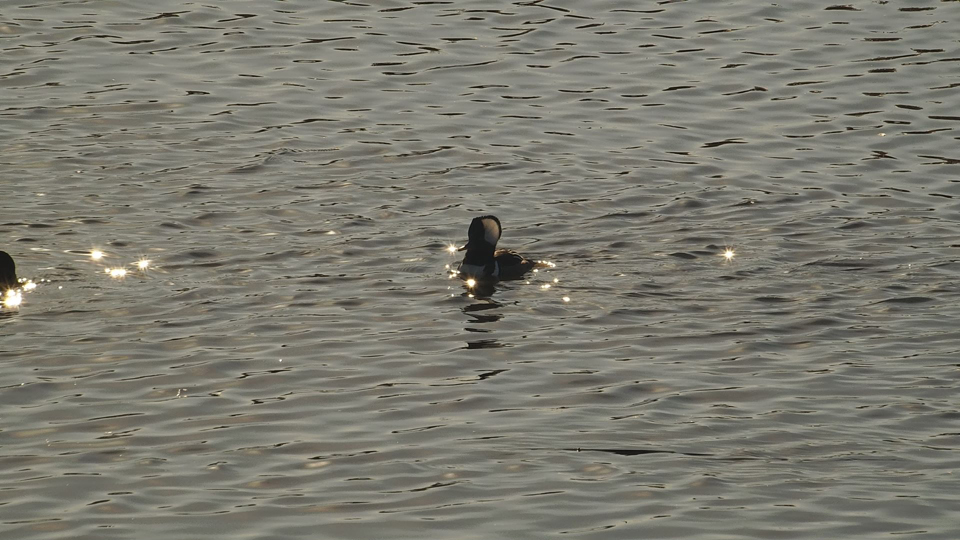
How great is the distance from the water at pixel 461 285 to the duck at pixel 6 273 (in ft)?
1.34

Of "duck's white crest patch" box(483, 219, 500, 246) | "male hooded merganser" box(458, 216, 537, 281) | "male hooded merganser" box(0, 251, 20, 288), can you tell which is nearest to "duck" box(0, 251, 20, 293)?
"male hooded merganser" box(0, 251, 20, 288)

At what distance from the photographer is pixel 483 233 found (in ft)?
47.1

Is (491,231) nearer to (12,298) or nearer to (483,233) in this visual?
(483,233)

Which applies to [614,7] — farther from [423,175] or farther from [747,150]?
[423,175]

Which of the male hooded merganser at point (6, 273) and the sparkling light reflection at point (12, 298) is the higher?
the male hooded merganser at point (6, 273)

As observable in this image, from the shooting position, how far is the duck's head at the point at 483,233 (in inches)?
564

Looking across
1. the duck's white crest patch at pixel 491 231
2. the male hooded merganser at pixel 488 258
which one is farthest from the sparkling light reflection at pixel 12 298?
the duck's white crest patch at pixel 491 231

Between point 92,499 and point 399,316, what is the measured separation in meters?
4.21

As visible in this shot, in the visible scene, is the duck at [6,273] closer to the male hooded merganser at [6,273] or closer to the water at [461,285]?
the male hooded merganser at [6,273]

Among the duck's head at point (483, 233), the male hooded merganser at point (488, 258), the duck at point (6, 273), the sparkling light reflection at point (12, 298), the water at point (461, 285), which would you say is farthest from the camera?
the duck's head at point (483, 233)

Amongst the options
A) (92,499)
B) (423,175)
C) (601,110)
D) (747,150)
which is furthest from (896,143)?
(92,499)

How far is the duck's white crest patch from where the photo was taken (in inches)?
568

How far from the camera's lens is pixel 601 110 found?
1912 cm

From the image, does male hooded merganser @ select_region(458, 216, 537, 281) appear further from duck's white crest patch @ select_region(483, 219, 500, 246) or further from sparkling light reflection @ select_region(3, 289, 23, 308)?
sparkling light reflection @ select_region(3, 289, 23, 308)
